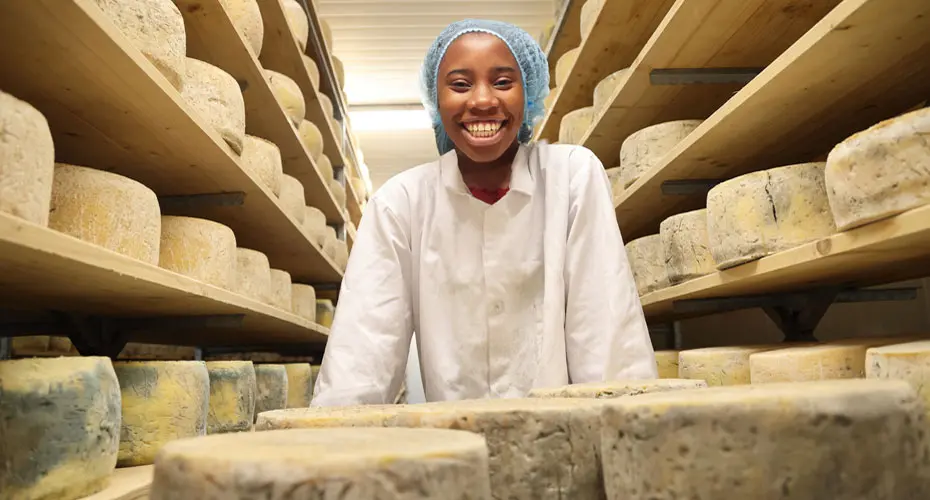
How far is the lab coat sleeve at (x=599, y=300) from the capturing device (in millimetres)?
1584

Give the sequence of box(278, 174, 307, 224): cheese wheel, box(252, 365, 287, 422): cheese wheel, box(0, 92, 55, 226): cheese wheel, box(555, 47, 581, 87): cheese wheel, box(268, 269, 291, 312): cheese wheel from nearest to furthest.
→ box(0, 92, 55, 226): cheese wheel → box(252, 365, 287, 422): cheese wheel → box(268, 269, 291, 312): cheese wheel → box(278, 174, 307, 224): cheese wheel → box(555, 47, 581, 87): cheese wheel

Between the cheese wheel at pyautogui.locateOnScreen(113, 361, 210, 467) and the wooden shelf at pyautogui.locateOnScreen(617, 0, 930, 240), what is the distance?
4.61 feet

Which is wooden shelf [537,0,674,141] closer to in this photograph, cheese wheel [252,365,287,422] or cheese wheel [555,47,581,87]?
cheese wheel [555,47,581,87]

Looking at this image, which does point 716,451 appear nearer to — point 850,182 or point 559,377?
point 850,182

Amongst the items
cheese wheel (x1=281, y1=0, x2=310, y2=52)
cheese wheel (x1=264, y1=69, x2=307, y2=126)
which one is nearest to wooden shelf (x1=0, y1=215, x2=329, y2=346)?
cheese wheel (x1=264, y1=69, x2=307, y2=126)

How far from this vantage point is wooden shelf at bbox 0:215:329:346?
3.07ft

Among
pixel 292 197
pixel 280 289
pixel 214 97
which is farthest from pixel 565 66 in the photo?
pixel 214 97

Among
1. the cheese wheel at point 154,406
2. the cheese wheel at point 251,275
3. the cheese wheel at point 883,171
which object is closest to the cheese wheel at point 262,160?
the cheese wheel at point 251,275

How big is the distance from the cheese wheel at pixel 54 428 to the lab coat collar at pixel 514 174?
0.94 meters

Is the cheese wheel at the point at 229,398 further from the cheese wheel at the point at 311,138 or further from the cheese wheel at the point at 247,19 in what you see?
the cheese wheel at the point at 311,138

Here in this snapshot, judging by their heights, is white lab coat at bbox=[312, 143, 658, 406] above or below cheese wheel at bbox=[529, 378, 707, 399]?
above

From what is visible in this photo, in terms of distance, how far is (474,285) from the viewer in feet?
5.60

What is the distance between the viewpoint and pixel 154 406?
137 cm

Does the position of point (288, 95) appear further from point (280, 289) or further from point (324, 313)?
point (324, 313)
